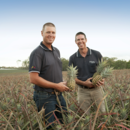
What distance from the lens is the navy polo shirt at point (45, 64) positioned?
2.33m

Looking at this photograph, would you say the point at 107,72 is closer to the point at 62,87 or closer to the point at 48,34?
the point at 62,87

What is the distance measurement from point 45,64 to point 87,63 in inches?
63.2

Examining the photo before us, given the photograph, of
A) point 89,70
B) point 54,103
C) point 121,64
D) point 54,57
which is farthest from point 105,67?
point 121,64

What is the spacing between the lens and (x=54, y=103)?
2.54 m

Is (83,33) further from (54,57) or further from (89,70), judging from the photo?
(54,57)

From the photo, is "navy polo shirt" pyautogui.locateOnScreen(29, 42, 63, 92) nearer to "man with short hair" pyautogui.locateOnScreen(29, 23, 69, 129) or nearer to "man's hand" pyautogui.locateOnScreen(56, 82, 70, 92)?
"man with short hair" pyautogui.locateOnScreen(29, 23, 69, 129)

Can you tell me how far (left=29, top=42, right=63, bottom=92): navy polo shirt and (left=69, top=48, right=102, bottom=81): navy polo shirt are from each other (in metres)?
1.20

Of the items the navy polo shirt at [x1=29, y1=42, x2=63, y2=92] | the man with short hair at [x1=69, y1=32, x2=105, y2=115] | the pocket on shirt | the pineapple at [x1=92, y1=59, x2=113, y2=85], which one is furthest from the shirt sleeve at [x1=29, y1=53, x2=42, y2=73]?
the pocket on shirt

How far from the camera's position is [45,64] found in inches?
A: 96.0

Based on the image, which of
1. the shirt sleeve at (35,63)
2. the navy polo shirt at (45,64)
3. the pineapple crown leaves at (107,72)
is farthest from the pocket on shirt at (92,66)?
the shirt sleeve at (35,63)

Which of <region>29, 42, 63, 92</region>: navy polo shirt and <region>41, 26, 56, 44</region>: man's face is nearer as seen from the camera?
<region>29, 42, 63, 92</region>: navy polo shirt

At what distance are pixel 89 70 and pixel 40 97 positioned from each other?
68.7 inches

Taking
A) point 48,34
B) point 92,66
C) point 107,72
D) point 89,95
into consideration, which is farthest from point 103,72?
point 48,34

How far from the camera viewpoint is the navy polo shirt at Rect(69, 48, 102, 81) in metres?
3.60
